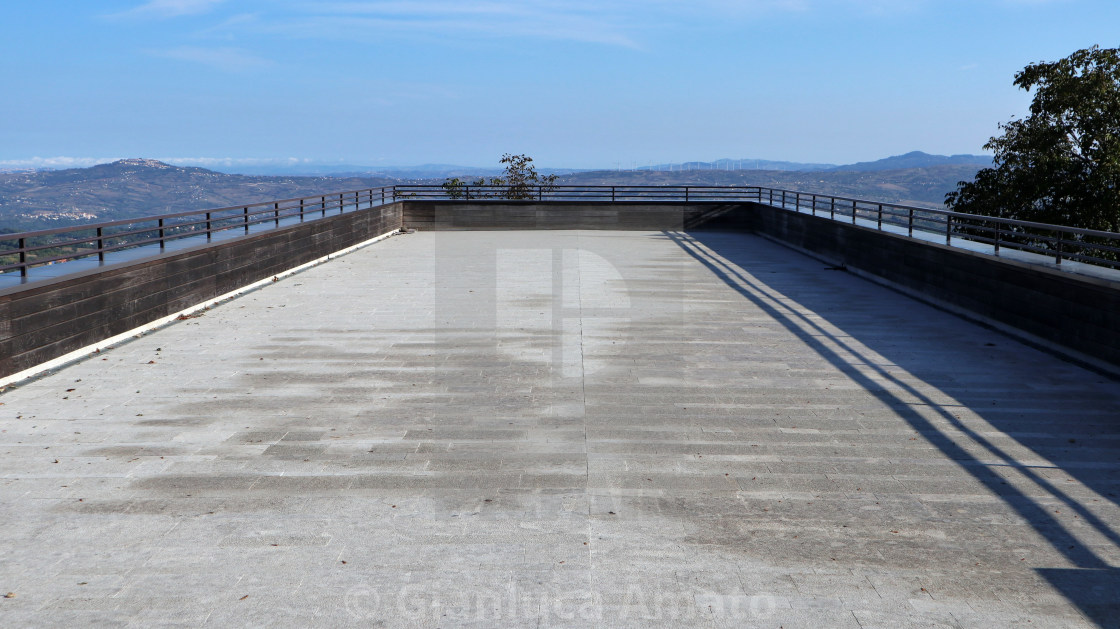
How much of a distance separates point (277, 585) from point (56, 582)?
122cm

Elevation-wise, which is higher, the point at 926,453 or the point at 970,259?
the point at 970,259

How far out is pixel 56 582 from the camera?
5.20 meters

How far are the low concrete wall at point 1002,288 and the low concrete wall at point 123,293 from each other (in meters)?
12.0

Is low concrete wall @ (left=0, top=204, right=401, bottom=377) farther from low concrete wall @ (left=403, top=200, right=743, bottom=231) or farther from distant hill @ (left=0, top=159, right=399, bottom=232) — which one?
distant hill @ (left=0, top=159, right=399, bottom=232)

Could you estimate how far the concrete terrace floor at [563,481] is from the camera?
16.5 feet

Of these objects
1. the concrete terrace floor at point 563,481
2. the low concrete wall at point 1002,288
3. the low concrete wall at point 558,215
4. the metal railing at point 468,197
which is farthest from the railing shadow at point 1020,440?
the low concrete wall at point 558,215

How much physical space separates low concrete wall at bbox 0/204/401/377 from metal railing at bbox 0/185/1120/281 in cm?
38

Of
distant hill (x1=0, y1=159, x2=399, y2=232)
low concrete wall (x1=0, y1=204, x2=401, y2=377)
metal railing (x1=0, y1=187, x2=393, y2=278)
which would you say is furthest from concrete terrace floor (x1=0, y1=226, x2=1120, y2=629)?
distant hill (x1=0, y1=159, x2=399, y2=232)

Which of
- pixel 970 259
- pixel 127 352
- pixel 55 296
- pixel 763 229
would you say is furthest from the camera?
pixel 763 229

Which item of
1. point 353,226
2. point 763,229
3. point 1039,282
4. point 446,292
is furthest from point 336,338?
point 763,229

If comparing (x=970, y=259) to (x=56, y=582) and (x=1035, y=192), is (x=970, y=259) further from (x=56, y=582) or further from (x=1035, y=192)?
(x=1035, y=192)

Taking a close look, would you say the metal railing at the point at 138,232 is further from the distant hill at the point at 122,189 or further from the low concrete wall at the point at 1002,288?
the distant hill at the point at 122,189

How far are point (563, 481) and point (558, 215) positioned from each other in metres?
32.1

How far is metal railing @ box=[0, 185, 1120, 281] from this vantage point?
11688 millimetres
